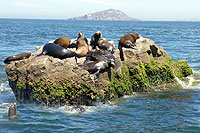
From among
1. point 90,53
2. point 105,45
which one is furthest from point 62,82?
point 105,45

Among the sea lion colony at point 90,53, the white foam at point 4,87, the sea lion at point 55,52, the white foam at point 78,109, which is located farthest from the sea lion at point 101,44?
the white foam at point 4,87

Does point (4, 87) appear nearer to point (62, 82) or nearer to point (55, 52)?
point (55, 52)

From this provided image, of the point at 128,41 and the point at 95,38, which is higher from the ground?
the point at 95,38

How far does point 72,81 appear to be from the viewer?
8828mm

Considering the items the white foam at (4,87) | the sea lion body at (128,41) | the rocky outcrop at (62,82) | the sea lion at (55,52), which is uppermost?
the sea lion body at (128,41)

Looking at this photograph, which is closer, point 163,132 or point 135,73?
point 163,132

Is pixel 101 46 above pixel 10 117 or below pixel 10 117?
above

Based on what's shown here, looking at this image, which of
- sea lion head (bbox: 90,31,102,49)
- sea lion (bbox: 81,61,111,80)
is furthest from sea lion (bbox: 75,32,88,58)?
sea lion (bbox: 81,61,111,80)

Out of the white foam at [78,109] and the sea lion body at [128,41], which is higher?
the sea lion body at [128,41]

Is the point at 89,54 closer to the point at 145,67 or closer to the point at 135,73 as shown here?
the point at 135,73

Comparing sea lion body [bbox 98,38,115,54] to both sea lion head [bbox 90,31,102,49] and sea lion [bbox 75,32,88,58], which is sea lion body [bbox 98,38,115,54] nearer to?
sea lion head [bbox 90,31,102,49]

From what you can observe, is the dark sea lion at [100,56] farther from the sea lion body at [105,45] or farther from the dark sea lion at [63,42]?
the dark sea lion at [63,42]

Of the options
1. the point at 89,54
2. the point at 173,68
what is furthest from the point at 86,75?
the point at 173,68

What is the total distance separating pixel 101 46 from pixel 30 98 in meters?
3.78
